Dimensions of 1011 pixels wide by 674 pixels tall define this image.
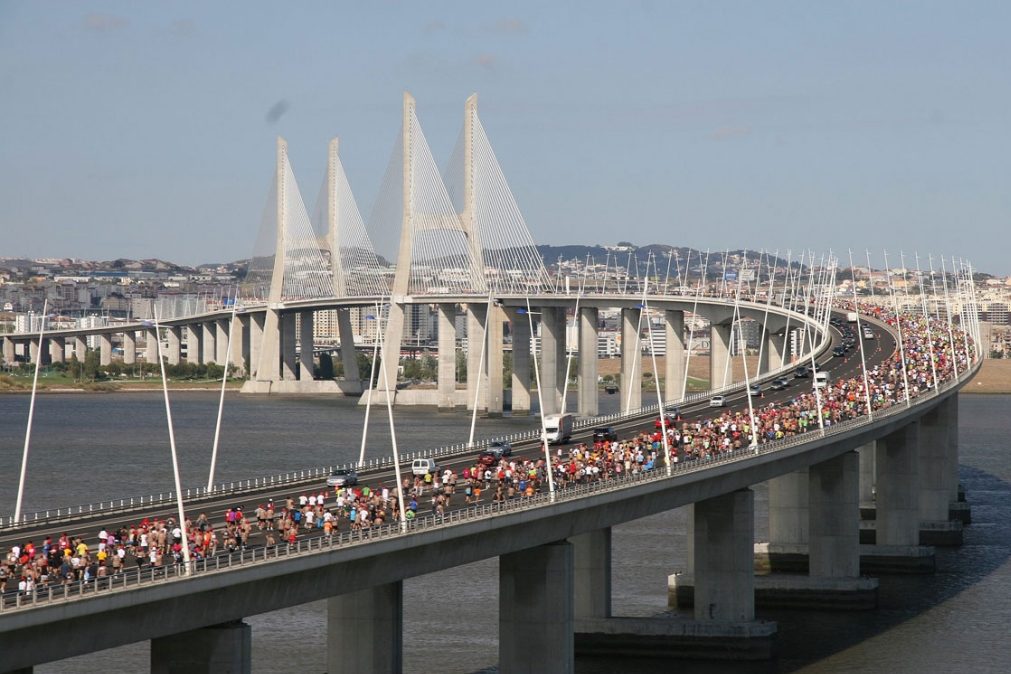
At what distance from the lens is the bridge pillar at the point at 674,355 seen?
146250mm

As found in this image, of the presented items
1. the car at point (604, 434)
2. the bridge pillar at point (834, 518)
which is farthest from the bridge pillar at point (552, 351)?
the bridge pillar at point (834, 518)

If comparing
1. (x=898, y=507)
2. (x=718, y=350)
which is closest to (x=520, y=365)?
(x=718, y=350)

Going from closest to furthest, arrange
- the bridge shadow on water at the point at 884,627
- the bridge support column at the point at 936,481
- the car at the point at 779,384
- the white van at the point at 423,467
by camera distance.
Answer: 1. the white van at the point at 423,467
2. the bridge shadow on water at the point at 884,627
3. the bridge support column at the point at 936,481
4. the car at the point at 779,384

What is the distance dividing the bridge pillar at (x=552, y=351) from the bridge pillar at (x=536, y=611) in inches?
4426

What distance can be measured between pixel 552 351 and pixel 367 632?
11746 cm

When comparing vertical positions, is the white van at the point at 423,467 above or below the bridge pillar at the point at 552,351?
below

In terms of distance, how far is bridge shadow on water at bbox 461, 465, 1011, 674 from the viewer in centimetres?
4819

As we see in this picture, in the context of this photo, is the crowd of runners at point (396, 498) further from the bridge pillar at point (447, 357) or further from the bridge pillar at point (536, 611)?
the bridge pillar at point (447, 357)

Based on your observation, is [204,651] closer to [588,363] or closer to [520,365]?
[588,363]

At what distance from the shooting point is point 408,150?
15250 centimetres

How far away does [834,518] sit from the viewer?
59.6 meters

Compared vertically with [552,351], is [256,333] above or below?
above

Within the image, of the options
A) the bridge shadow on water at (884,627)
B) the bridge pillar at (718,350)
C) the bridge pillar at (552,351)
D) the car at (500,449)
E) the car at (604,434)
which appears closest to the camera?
the bridge shadow on water at (884,627)

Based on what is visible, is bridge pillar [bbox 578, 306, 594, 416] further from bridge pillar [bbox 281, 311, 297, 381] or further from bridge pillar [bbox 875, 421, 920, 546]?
bridge pillar [bbox 875, 421, 920, 546]
